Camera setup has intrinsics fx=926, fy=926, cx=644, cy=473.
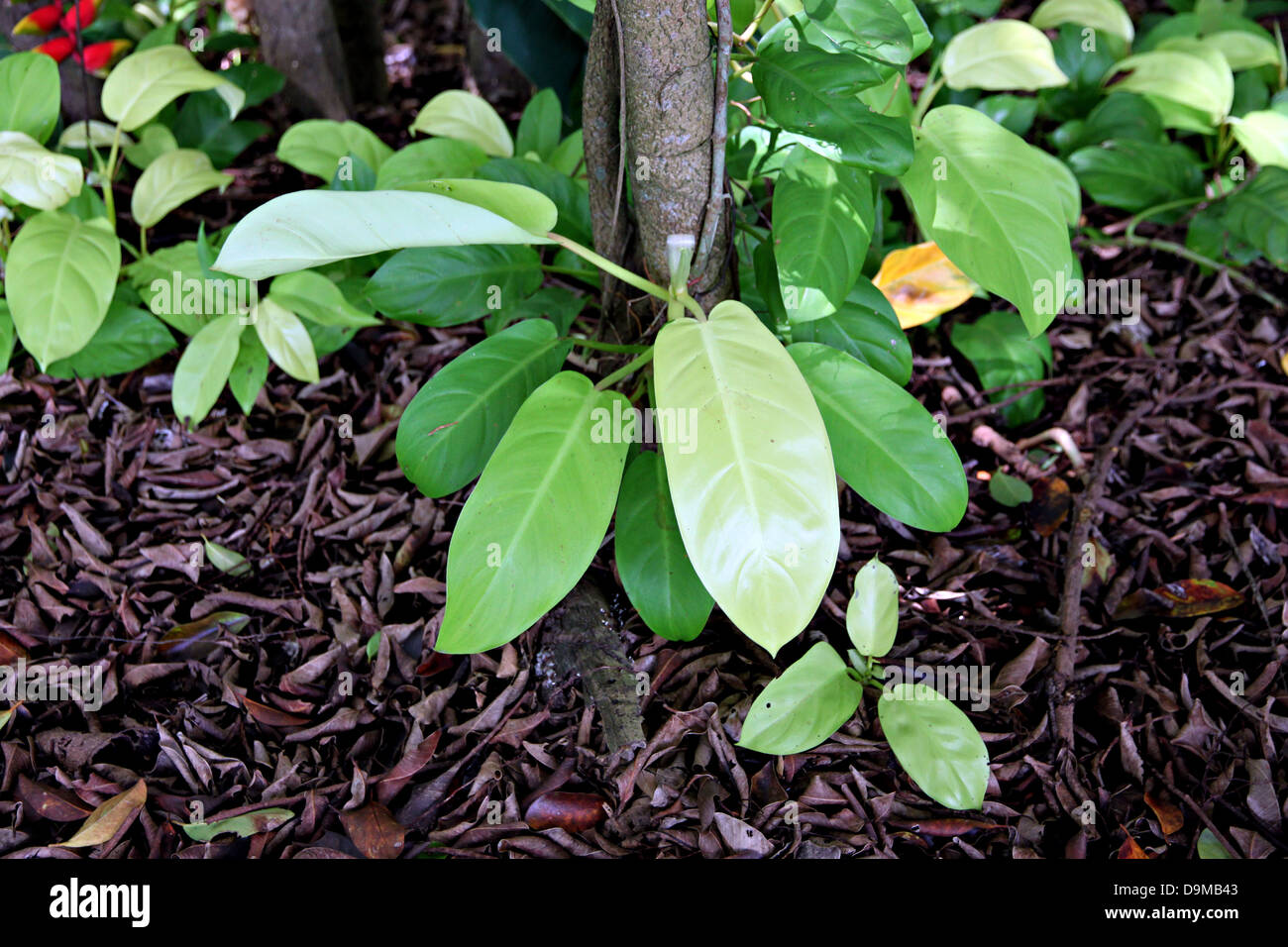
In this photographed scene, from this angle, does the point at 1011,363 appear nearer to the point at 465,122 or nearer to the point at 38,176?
the point at 465,122

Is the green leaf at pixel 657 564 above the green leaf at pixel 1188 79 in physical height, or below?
below

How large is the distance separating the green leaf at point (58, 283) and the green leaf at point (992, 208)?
1417 millimetres

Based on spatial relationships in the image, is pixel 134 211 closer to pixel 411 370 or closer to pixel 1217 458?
pixel 411 370

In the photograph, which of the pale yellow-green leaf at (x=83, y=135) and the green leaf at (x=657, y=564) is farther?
the pale yellow-green leaf at (x=83, y=135)

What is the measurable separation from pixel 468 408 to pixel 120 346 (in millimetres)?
922

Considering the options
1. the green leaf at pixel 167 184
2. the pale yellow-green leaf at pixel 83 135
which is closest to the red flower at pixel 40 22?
the pale yellow-green leaf at pixel 83 135

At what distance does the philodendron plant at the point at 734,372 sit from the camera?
3.67ft

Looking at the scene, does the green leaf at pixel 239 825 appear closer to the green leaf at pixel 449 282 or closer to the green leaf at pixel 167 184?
the green leaf at pixel 449 282

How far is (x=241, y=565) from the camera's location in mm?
1657

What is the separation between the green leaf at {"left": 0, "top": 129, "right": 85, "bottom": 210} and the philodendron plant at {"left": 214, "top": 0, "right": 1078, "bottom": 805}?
703 millimetres

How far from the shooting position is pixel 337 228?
1104 millimetres

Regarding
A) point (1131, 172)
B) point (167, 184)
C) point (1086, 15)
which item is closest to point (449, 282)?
point (167, 184)
